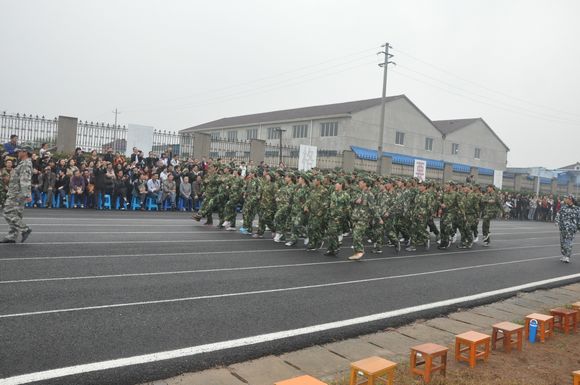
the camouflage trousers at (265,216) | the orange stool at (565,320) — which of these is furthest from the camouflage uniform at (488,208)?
the orange stool at (565,320)

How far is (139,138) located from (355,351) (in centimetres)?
1781

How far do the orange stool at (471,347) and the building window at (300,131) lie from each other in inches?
1677

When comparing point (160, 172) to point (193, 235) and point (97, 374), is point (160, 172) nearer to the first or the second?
point (193, 235)

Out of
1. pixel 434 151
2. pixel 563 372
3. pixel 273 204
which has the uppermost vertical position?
pixel 434 151

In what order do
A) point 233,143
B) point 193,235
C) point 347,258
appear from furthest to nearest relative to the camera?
point 233,143, point 193,235, point 347,258

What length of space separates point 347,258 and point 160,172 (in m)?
11.1

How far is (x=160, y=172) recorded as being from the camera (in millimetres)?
20281

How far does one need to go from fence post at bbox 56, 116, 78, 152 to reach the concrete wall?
4154 centimetres

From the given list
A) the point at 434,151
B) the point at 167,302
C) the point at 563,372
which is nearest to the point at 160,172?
the point at 167,302

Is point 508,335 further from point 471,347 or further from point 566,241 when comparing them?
point 566,241

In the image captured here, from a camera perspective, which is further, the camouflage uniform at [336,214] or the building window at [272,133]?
the building window at [272,133]

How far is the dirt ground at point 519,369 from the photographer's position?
4.91 meters

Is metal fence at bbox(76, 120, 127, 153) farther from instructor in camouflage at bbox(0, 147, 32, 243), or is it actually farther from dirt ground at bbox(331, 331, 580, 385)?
dirt ground at bbox(331, 331, 580, 385)

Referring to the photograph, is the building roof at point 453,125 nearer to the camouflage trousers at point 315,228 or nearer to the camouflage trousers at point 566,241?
the camouflage trousers at point 566,241
